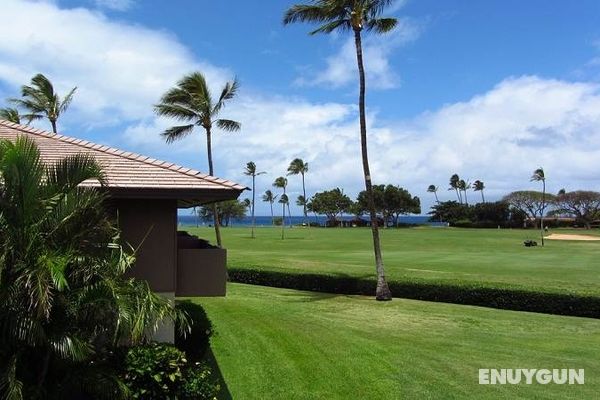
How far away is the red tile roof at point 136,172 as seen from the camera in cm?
887

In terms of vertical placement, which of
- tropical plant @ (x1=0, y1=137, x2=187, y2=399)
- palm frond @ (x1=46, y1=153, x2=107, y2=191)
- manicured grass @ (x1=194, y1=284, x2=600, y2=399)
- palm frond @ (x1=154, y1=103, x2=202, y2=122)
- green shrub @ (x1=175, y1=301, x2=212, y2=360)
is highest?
palm frond @ (x1=154, y1=103, x2=202, y2=122)

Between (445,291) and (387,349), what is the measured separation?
10.5 meters

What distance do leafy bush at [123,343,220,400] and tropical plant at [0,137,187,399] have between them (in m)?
0.31

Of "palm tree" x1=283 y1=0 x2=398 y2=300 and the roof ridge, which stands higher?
"palm tree" x1=283 y1=0 x2=398 y2=300

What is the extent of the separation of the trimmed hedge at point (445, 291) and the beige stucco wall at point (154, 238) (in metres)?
16.1

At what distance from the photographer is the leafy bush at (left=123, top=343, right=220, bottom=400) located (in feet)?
23.6

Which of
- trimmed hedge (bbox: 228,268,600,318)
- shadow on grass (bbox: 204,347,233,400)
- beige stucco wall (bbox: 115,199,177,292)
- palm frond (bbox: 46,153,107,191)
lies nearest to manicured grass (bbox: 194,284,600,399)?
shadow on grass (bbox: 204,347,233,400)

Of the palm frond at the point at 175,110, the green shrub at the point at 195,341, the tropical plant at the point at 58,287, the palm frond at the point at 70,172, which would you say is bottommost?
the green shrub at the point at 195,341

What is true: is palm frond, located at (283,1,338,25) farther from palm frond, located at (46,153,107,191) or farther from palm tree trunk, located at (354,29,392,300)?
palm frond, located at (46,153,107,191)

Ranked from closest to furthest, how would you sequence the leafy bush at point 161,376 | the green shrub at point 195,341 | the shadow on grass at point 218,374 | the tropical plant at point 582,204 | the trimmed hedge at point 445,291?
the leafy bush at point 161,376, the shadow on grass at point 218,374, the green shrub at point 195,341, the trimmed hedge at point 445,291, the tropical plant at point 582,204

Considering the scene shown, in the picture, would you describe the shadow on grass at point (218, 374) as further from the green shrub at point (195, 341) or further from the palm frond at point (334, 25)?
the palm frond at point (334, 25)

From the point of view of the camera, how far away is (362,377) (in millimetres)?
10969

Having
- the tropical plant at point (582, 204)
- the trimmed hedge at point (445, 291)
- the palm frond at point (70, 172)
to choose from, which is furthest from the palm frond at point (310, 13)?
the tropical plant at point (582, 204)

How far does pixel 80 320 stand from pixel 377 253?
1854 cm
